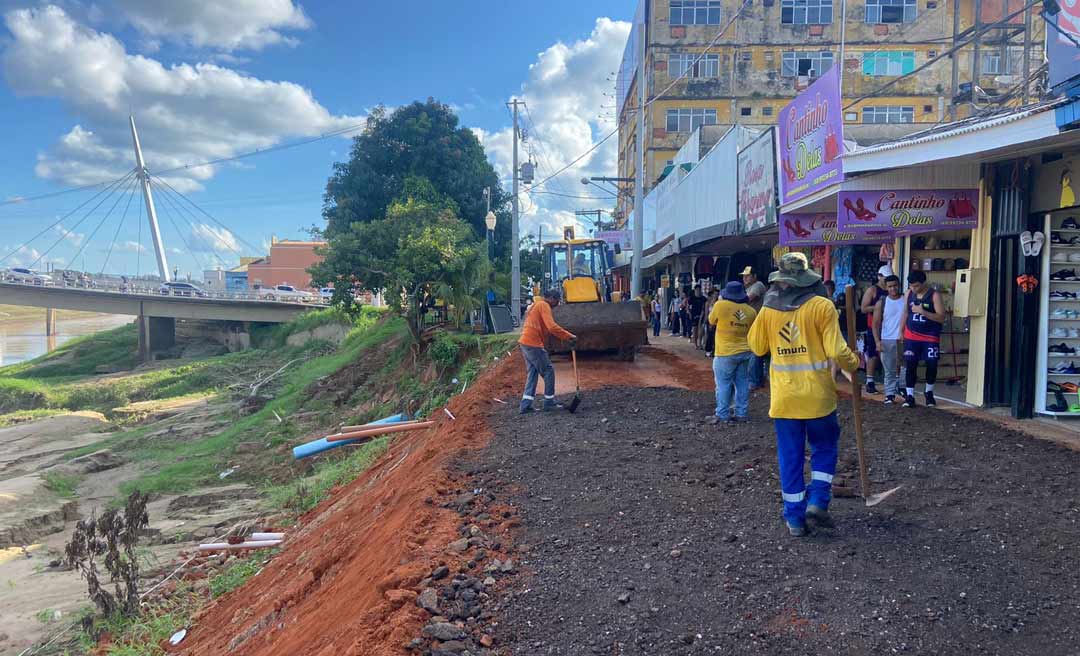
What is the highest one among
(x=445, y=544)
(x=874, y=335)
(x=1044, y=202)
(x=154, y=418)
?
(x=1044, y=202)

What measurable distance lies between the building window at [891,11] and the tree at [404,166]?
85.2 feet

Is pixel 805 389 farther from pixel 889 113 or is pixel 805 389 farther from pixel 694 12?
pixel 889 113

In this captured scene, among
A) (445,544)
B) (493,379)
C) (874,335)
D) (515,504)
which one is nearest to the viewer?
(445,544)

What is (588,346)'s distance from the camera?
1392 centimetres

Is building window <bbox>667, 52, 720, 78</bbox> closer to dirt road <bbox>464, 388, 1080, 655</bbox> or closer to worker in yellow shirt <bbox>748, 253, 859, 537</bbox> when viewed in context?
dirt road <bbox>464, 388, 1080, 655</bbox>

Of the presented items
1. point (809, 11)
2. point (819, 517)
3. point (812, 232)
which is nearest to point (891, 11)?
point (809, 11)

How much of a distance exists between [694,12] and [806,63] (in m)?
7.35

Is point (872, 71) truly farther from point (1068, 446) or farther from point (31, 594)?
point (31, 594)

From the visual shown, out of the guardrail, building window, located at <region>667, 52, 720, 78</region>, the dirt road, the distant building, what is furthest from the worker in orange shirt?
the distant building

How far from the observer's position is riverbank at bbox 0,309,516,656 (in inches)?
445

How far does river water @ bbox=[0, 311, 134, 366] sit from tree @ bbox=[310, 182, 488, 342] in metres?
41.5

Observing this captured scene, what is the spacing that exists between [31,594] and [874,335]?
1157cm

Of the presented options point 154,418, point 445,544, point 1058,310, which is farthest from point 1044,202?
point 154,418

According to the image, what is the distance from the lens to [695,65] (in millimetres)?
43812
